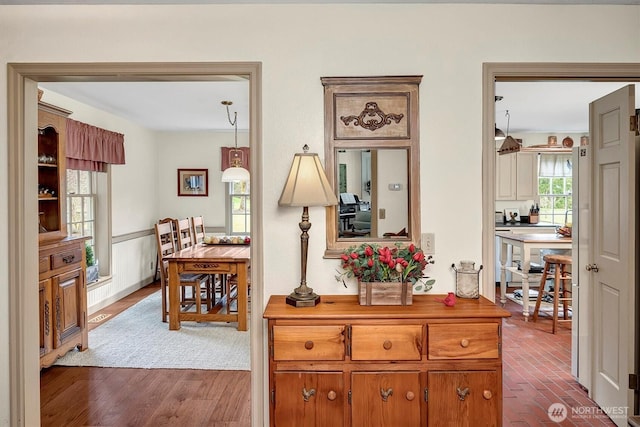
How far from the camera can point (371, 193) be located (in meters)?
2.34

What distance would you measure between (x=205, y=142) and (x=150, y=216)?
4.67 ft

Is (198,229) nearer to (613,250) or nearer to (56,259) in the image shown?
(56,259)

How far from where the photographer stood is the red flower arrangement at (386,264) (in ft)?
6.97

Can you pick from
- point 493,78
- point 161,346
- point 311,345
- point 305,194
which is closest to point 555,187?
point 493,78

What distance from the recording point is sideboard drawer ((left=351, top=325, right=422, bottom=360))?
6.49 ft

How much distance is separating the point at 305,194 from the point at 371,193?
39cm

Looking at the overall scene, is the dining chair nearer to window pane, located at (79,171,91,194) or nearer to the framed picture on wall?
window pane, located at (79,171,91,194)

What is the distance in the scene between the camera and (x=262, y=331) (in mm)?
2340

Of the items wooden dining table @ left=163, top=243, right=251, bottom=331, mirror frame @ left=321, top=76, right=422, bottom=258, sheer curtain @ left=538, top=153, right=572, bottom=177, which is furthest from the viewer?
sheer curtain @ left=538, top=153, right=572, bottom=177

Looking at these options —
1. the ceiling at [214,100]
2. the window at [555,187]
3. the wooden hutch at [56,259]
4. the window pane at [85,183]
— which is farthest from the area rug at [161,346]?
the window at [555,187]

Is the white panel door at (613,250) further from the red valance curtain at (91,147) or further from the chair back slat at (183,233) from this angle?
the red valance curtain at (91,147)
